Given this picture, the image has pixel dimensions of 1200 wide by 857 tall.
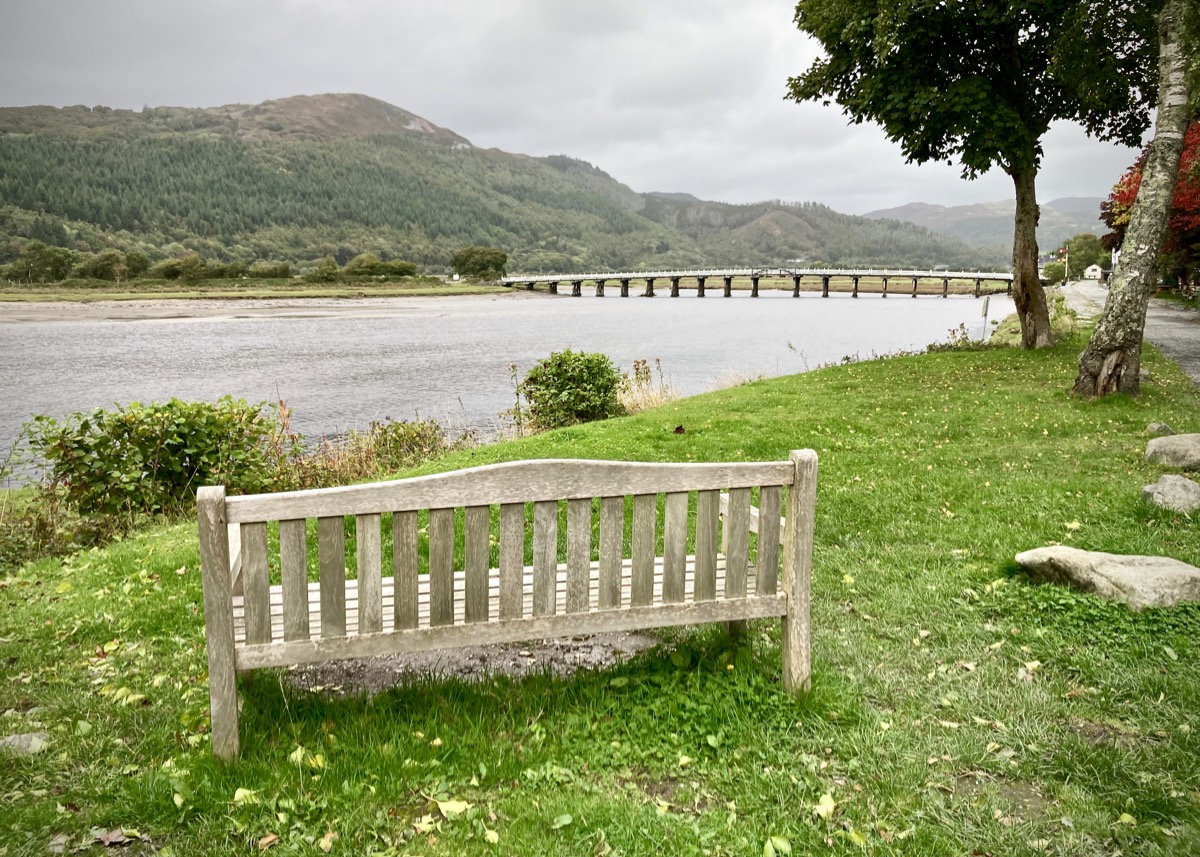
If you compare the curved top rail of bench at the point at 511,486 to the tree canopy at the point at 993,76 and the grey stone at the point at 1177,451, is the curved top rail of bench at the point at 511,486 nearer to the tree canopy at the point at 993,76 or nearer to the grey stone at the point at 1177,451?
the grey stone at the point at 1177,451

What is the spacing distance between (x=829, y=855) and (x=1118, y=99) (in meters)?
23.0

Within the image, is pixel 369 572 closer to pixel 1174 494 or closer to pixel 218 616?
pixel 218 616

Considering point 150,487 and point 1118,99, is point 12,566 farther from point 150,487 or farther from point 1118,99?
point 1118,99

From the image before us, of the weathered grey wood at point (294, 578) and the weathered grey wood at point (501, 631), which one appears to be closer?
the weathered grey wood at point (294, 578)

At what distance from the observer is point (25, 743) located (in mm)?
3742

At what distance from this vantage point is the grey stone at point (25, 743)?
144 inches

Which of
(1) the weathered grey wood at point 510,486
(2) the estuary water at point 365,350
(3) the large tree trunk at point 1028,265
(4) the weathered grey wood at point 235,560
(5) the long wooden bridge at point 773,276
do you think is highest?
(5) the long wooden bridge at point 773,276

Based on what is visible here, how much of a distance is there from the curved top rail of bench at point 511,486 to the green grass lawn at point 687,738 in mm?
1251

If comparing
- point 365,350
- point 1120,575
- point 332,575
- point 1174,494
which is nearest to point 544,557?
point 332,575

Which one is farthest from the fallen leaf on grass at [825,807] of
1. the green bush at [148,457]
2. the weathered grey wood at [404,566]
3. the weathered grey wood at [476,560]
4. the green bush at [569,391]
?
the green bush at [569,391]

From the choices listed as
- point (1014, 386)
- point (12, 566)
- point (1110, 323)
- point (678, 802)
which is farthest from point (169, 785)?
point (1014, 386)

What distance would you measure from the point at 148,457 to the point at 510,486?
811 cm

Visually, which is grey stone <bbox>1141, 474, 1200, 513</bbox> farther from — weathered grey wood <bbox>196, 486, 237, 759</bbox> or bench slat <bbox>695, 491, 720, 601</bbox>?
weathered grey wood <bbox>196, 486, 237, 759</bbox>

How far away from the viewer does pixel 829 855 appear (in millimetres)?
3018
